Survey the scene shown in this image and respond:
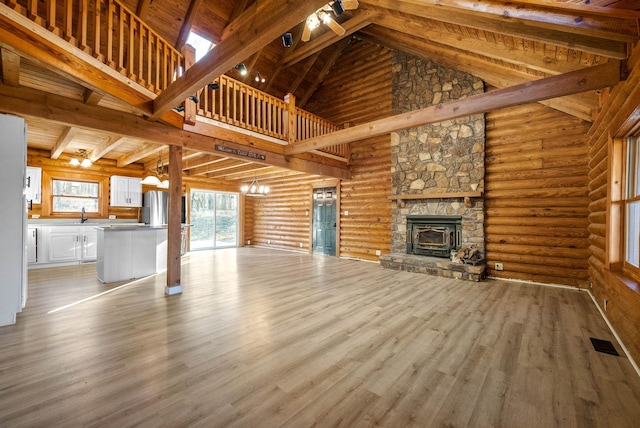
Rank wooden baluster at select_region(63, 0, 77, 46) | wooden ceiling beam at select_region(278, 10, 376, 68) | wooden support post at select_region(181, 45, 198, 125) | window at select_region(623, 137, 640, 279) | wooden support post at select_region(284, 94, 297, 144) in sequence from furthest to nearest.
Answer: wooden ceiling beam at select_region(278, 10, 376, 68)
wooden support post at select_region(284, 94, 297, 144)
wooden support post at select_region(181, 45, 198, 125)
window at select_region(623, 137, 640, 279)
wooden baluster at select_region(63, 0, 77, 46)

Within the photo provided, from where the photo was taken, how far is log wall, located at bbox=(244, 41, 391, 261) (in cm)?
741

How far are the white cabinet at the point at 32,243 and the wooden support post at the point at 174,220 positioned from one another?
165 inches

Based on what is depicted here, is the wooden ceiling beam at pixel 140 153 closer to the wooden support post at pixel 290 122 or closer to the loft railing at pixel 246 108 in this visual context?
the loft railing at pixel 246 108

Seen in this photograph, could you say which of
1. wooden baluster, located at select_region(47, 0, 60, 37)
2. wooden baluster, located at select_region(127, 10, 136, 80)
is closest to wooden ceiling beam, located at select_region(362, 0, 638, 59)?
wooden baluster, located at select_region(127, 10, 136, 80)

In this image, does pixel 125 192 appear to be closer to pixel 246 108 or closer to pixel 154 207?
pixel 154 207

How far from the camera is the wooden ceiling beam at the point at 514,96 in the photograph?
271 cm

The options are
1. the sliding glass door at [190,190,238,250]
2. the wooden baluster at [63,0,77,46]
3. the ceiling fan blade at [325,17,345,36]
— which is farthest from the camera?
the sliding glass door at [190,190,238,250]

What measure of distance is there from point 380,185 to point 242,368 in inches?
242

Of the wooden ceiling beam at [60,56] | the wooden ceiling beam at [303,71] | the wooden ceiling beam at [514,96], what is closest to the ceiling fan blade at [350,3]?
the wooden ceiling beam at [514,96]

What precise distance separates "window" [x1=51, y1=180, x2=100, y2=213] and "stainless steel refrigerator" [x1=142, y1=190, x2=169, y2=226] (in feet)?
3.83

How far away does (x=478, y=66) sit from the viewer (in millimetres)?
5055

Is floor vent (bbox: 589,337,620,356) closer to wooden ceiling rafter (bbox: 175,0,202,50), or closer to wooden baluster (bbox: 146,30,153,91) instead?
wooden baluster (bbox: 146,30,153,91)

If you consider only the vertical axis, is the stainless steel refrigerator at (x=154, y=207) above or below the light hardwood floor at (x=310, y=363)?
above

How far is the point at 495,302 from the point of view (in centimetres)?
398
